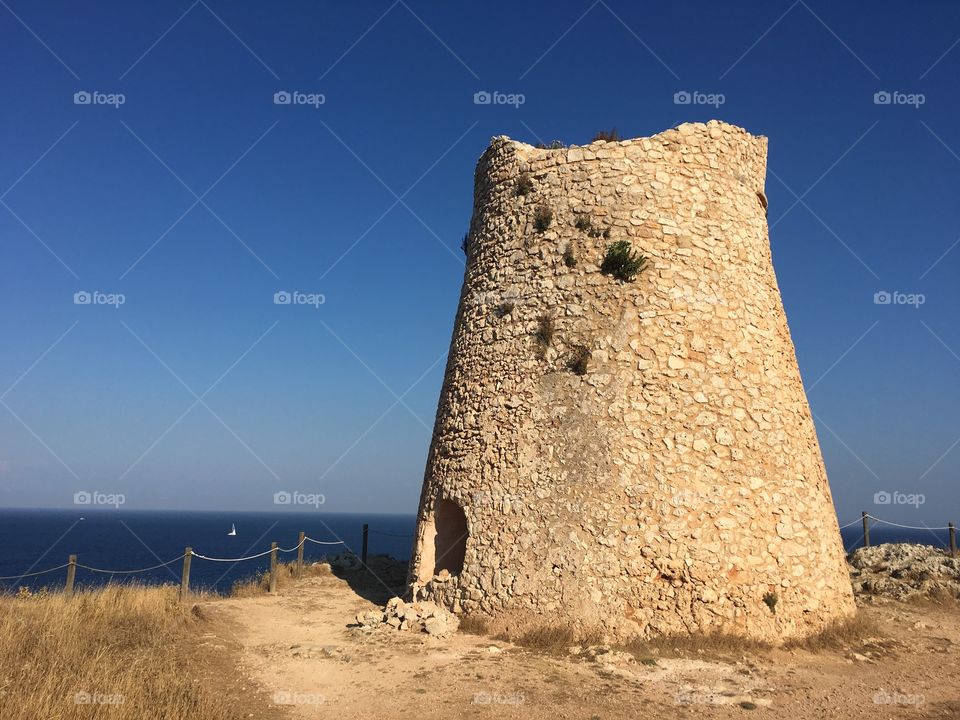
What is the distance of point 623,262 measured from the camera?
10.3 meters

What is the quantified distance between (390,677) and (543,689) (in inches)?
77.0

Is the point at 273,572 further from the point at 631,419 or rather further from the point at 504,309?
the point at 631,419

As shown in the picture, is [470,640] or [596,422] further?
[596,422]

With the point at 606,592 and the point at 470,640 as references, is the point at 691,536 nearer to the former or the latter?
the point at 606,592

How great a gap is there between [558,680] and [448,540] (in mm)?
→ 4312

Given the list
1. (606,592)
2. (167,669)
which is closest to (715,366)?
(606,592)

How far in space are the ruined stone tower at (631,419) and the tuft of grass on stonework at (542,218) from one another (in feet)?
0.14

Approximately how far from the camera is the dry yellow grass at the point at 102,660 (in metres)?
5.77

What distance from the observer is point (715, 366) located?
10.1 metres

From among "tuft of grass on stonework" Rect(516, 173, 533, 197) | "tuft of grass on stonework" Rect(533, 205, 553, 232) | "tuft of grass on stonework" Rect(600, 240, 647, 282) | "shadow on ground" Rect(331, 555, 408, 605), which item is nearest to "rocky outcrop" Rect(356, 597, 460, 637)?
"shadow on ground" Rect(331, 555, 408, 605)

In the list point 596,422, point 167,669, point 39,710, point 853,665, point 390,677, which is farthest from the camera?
point 596,422

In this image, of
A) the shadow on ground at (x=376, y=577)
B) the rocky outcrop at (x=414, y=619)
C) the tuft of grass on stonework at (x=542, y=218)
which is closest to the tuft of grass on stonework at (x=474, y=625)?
the rocky outcrop at (x=414, y=619)

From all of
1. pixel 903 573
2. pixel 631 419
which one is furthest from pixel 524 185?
pixel 903 573

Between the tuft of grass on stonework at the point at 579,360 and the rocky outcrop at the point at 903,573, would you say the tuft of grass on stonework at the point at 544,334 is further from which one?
the rocky outcrop at the point at 903,573
